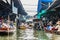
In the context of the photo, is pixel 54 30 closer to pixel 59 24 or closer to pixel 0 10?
pixel 59 24

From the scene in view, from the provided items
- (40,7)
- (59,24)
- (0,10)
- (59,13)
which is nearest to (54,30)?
(59,24)

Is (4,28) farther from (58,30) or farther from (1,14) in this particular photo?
(1,14)

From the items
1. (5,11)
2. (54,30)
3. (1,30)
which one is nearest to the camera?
(1,30)

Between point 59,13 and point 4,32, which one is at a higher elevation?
point 59,13

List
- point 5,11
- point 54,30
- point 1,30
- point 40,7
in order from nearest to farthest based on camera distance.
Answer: point 1,30 → point 54,30 → point 5,11 → point 40,7

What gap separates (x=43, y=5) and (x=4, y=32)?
13.9 metres

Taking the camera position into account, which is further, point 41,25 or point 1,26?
point 41,25

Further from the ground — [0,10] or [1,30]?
[0,10]

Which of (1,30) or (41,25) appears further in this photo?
(41,25)

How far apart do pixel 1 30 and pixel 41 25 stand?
15.0 m

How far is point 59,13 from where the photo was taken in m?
22.4

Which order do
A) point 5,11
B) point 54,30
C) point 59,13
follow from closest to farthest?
1. point 54,30
2. point 59,13
3. point 5,11

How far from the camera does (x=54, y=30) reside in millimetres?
18656

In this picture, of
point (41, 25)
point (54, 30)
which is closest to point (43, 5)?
point (41, 25)
